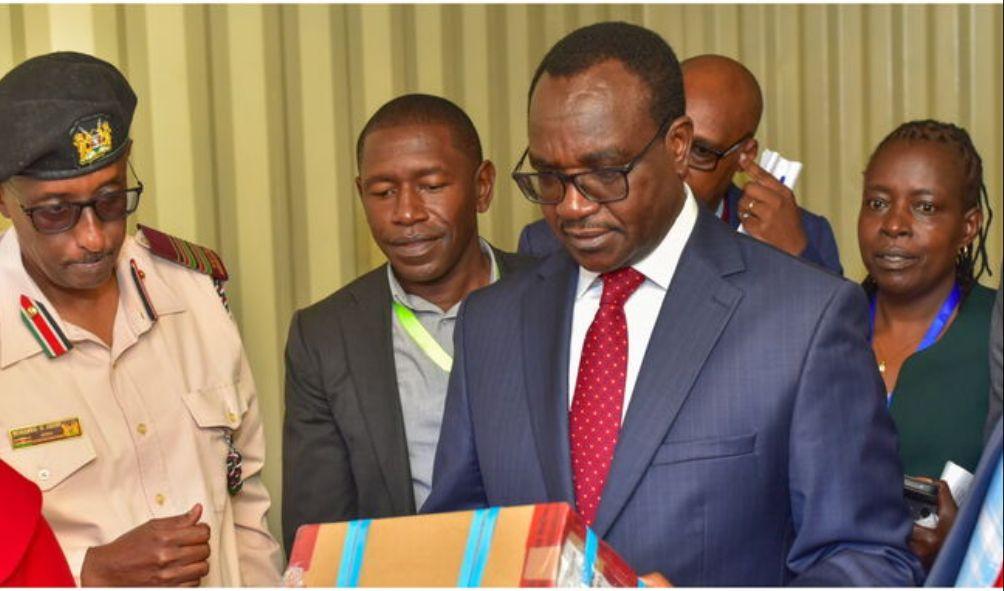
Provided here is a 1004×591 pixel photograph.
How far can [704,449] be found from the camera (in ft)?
8.00

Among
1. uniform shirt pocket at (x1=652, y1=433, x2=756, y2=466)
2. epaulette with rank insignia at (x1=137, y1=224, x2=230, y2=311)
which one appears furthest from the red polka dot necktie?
epaulette with rank insignia at (x1=137, y1=224, x2=230, y2=311)

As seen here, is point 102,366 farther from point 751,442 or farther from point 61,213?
point 751,442

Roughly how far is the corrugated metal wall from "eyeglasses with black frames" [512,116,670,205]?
2.16 metres

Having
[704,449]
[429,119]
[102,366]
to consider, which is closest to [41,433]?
[102,366]

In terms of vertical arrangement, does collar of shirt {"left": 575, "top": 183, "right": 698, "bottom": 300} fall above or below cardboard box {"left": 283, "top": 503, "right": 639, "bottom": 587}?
above

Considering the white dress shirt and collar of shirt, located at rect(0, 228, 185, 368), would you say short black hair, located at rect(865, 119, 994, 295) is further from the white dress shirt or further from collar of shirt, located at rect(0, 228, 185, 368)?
collar of shirt, located at rect(0, 228, 185, 368)

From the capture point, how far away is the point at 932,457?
10.2ft

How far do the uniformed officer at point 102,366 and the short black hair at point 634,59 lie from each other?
0.89 m

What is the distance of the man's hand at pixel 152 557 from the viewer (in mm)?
2770

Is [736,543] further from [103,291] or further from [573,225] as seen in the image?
[103,291]

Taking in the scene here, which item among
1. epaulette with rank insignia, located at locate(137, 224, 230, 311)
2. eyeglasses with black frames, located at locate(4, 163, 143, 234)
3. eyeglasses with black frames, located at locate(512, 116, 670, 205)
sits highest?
A: eyeglasses with black frames, located at locate(512, 116, 670, 205)

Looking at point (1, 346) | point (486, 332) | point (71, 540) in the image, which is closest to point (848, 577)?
point (486, 332)

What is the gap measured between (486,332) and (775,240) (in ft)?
3.63

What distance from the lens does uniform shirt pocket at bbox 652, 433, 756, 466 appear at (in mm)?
2424
